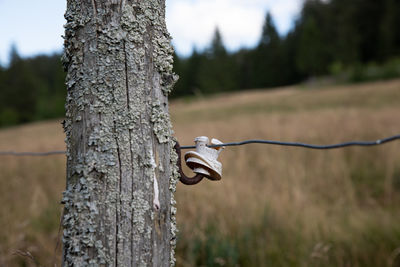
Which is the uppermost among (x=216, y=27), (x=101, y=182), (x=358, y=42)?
(x=216, y=27)

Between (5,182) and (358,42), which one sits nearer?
(5,182)

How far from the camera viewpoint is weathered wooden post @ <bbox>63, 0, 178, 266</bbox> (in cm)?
88

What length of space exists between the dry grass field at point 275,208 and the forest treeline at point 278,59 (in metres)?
25.3

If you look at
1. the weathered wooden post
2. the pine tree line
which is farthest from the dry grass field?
the pine tree line

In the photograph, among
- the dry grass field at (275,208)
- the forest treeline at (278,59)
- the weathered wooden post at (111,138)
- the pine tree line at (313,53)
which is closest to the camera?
the weathered wooden post at (111,138)

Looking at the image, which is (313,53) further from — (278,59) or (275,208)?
(275,208)

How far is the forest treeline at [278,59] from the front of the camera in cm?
3027

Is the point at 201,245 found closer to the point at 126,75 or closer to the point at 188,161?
the point at 188,161

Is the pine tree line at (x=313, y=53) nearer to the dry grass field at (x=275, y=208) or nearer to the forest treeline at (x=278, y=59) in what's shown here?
the forest treeline at (x=278, y=59)

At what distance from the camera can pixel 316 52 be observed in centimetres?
3569

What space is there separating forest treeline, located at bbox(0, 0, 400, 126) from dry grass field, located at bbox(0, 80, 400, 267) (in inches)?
997

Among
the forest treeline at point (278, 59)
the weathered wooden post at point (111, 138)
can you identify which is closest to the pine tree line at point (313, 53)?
the forest treeline at point (278, 59)

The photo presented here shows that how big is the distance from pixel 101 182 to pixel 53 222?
2.76m

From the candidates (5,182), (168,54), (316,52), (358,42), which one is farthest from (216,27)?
(168,54)
